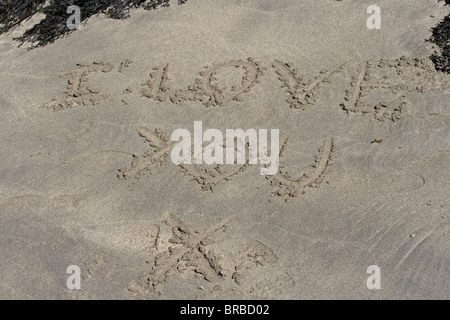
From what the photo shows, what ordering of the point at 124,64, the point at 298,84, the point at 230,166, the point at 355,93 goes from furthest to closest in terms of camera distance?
the point at 124,64, the point at 298,84, the point at 355,93, the point at 230,166

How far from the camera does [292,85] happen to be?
5.02 metres

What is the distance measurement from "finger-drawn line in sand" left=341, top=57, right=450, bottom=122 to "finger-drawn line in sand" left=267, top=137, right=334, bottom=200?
554 millimetres

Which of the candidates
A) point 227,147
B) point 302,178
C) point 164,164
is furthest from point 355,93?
point 164,164

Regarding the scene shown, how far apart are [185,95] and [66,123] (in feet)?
3.48

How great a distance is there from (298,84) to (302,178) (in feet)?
3.59

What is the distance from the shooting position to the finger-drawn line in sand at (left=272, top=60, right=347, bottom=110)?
485 centimetres

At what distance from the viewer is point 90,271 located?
376 centimetres

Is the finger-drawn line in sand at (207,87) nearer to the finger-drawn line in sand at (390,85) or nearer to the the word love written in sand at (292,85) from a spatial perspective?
the the word love written in sand at (292,85)

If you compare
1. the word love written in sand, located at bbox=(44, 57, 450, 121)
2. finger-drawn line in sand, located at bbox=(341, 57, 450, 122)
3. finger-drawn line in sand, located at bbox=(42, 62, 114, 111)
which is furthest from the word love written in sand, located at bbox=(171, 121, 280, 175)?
finger-drawn line in sand, located at bbox=(42, 62, 114, 111)

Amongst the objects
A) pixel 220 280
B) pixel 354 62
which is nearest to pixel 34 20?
pixel 354 62

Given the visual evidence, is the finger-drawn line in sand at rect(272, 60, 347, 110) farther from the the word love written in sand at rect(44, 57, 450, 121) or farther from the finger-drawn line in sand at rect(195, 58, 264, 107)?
the finger-drawn line in sand at rect(195, 58, 264, 107)

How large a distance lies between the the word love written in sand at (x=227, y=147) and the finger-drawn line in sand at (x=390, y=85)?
0.80 meters

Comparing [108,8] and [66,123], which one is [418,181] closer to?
[66,123]

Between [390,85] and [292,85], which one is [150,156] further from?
[390,85]
